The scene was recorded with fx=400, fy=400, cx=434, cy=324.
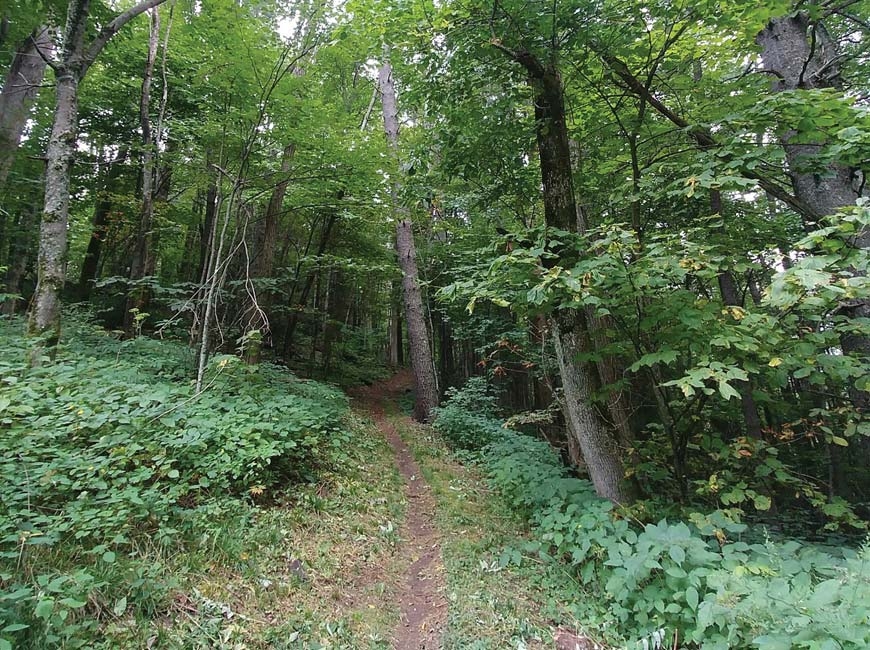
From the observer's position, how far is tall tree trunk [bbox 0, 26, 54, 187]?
659cm

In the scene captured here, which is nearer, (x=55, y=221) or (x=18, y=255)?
(x=55, y=221)

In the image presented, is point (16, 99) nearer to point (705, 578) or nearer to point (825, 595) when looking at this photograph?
point (705, 578)

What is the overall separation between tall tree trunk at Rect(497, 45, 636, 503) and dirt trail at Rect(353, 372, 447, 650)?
1.85 meters

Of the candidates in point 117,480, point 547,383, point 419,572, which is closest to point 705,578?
point 547,383

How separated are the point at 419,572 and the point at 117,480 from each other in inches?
111

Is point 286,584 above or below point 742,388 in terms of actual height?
below

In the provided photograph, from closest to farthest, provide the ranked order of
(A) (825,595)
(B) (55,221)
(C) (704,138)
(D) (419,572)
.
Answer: (A) (825,595) → (C) (704,138) → (D) (419,572) → (B) (55,221)

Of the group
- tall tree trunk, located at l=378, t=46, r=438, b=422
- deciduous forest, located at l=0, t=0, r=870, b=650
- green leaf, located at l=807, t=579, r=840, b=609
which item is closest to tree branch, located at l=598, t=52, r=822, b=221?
deciduous forest, located at l=0, t=0, r=870, b=650

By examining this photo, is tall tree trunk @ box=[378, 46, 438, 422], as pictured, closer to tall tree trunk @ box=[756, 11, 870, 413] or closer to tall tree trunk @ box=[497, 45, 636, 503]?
tall tree trunk @ box=[497, 45, 636, 503]

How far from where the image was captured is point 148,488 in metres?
3.50

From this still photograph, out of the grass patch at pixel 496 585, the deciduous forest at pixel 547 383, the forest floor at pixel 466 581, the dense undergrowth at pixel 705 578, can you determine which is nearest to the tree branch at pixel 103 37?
the deciduous forest at pixel 547 383

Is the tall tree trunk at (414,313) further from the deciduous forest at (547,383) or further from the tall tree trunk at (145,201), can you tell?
the tall tree trunk at (145,201)

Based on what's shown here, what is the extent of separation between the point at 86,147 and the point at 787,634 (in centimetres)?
1719

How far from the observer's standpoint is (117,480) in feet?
10.5
